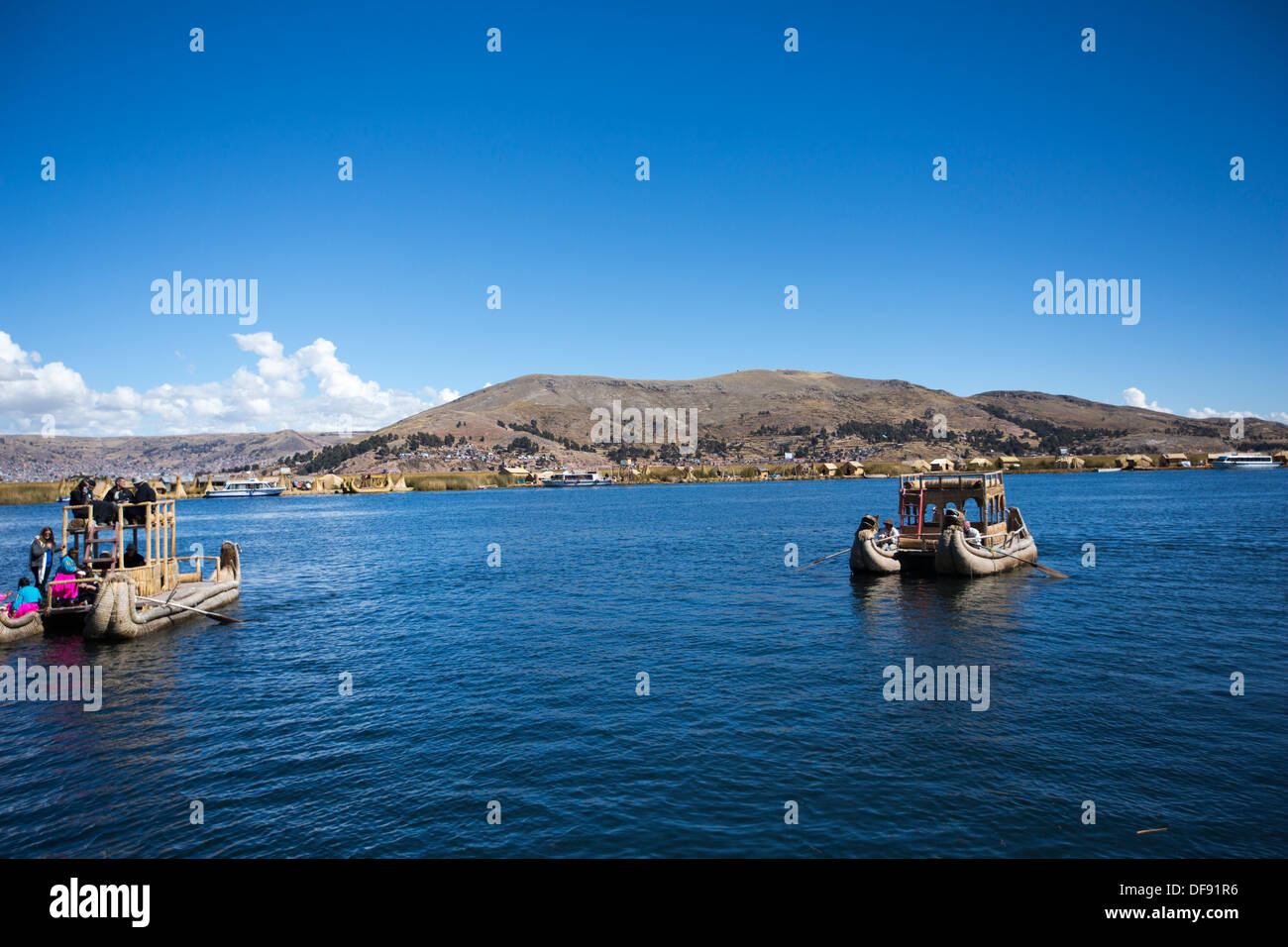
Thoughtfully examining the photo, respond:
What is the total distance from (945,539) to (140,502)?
3929cm

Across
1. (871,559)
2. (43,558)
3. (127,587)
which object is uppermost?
(43,558)

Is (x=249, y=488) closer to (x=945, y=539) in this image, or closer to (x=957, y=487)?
(x=957, y=487)

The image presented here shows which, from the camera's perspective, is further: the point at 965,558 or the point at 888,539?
the point at 888,539

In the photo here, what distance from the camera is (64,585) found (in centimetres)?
2936

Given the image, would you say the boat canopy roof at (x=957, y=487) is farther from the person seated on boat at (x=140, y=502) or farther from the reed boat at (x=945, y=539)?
the person seated on boat at (x=140, y=502)

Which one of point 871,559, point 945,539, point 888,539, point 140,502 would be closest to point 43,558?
point 140,502

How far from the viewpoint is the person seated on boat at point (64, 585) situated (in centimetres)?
2930

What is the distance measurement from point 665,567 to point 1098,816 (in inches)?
1429

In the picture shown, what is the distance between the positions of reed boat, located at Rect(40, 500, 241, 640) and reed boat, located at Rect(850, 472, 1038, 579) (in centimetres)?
3360

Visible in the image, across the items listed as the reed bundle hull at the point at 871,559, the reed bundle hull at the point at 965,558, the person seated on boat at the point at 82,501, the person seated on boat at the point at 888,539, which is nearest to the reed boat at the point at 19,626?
the person seated on boat at the point at 82,501

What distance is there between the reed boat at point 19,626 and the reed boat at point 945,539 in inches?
1497
